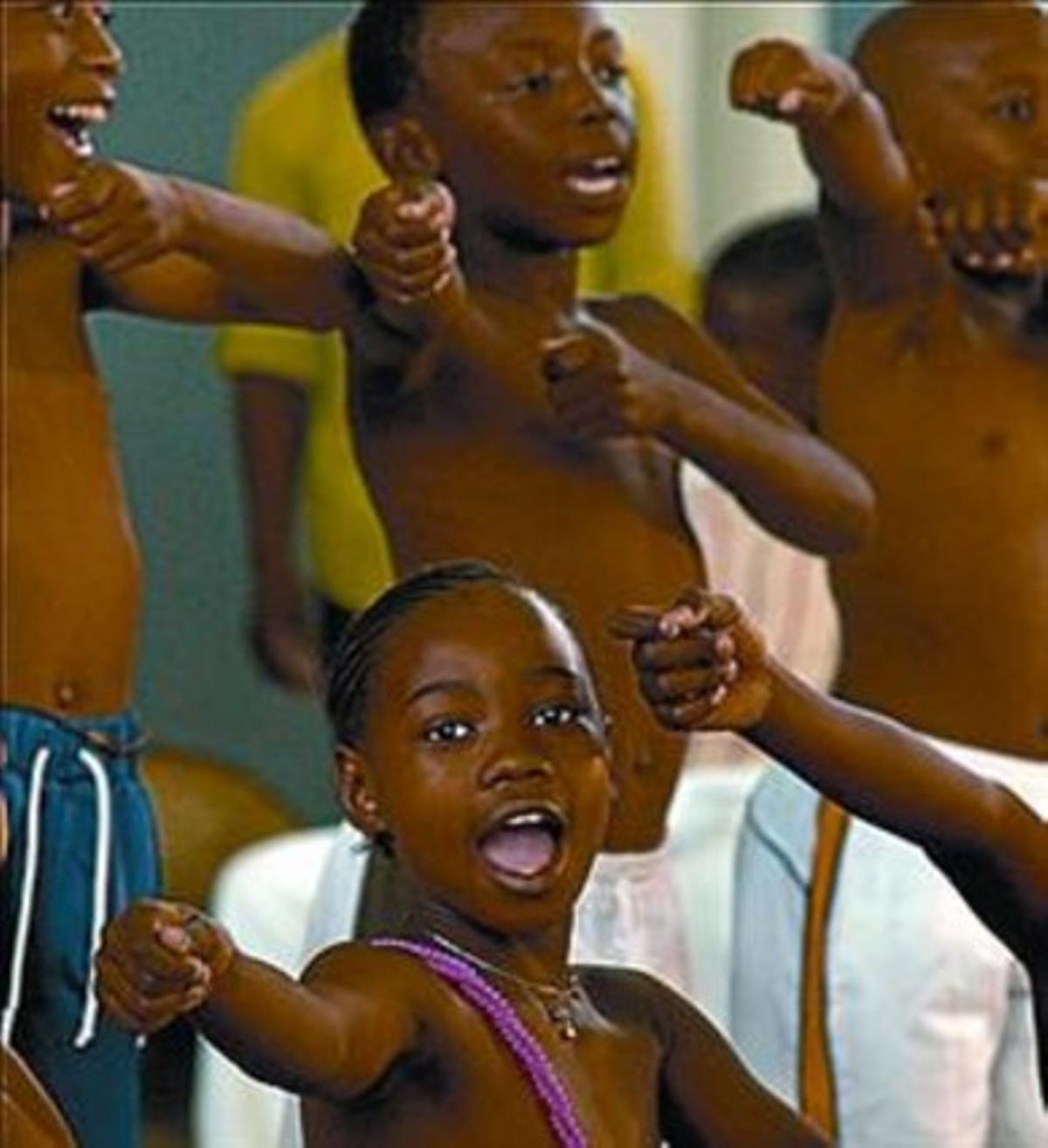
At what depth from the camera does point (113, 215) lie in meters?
1.94

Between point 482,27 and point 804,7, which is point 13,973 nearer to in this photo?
point 482,27

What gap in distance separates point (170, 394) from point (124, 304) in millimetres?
1215

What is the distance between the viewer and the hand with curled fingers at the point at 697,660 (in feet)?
5.11

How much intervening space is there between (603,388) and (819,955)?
36cm

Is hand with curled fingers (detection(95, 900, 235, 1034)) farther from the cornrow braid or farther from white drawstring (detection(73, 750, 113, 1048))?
white drawstring (detection(73, 750, 113, 1048))

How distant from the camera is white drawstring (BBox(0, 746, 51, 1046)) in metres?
2.01

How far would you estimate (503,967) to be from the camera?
5.40 ft

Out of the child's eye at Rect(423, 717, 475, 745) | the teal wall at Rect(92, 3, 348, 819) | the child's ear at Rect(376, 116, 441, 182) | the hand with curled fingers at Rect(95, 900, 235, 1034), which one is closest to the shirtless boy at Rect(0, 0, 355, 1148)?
the child's ear at Rect(376, 116, 441, 182)

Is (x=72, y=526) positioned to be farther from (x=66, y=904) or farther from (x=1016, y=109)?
(x=1016, y=109)

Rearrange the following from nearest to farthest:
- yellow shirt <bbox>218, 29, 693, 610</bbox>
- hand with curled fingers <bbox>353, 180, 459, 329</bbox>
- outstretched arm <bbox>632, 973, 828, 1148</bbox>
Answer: outstretched arm <bbox>632, 973, 828, 1148</bbox>
hand with curled fingers <bbox>353, 180, 459, 329</bbox>
yellow shirt <bbox>218, 29, 693, 610</bbox>

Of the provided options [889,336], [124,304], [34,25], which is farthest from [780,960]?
[34,25]

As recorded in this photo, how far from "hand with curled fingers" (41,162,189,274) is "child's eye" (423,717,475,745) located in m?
0.42

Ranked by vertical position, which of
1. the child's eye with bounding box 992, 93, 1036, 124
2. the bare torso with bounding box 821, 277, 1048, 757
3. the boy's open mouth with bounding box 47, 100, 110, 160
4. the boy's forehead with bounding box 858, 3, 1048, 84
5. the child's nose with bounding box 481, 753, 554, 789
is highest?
the boy's open mouth with bounding box 47, 100, 110, 160

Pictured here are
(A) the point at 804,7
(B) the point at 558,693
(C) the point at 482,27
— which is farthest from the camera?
(A) the point at 804,7
